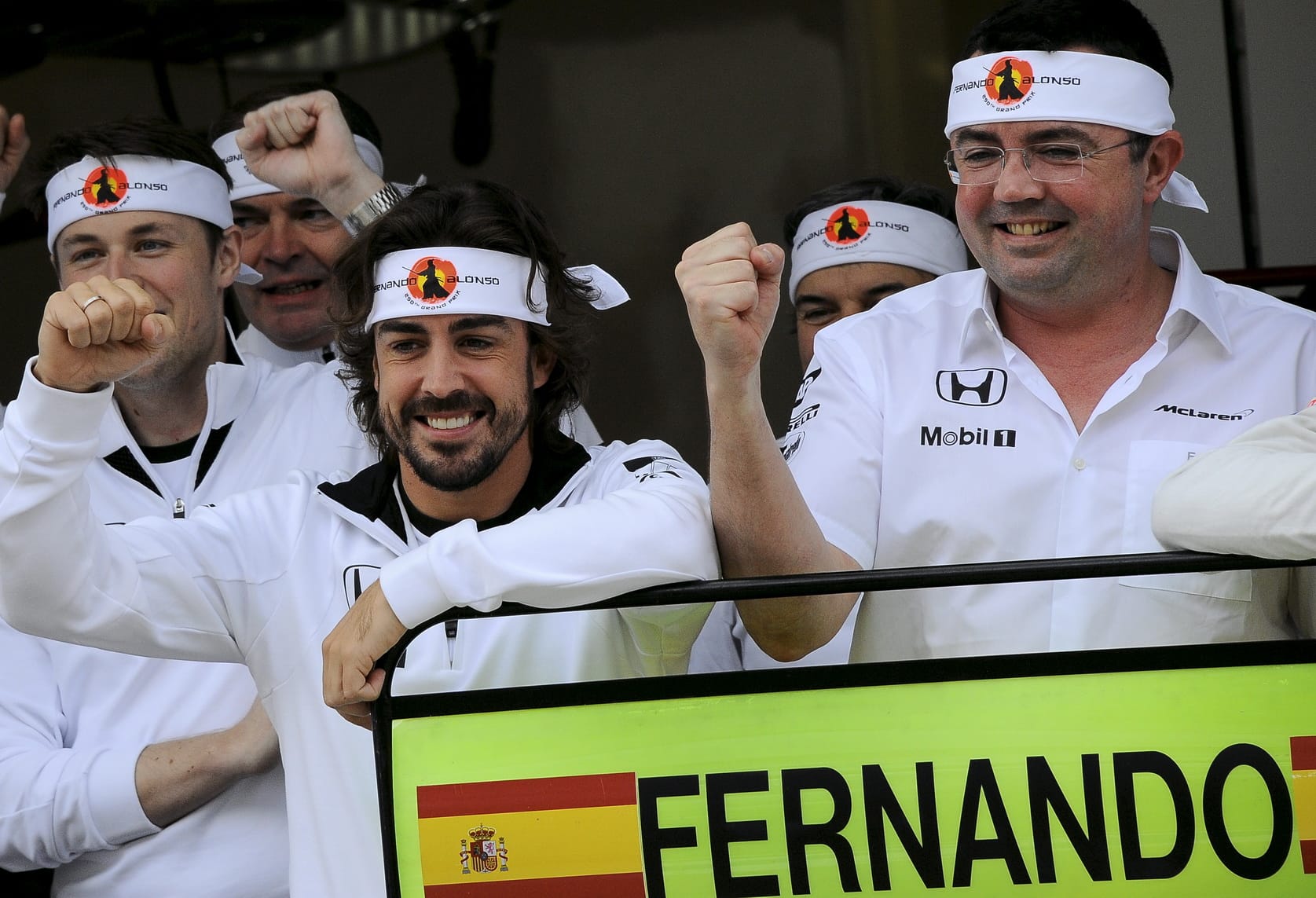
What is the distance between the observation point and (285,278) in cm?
406

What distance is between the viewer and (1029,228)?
2781mm

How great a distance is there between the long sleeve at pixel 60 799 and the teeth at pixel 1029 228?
1876mm

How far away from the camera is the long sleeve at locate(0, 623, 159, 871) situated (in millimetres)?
2832

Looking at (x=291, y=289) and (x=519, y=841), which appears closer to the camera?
(x=519, y=841)

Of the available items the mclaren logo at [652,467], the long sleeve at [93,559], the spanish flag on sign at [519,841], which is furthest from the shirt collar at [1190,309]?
the long sleeve at [93,559]

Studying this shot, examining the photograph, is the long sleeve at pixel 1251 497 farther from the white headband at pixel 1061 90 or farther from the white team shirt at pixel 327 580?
the white headband at pixel 1061 90

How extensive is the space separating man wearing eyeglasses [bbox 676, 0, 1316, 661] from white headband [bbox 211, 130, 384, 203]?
1.66 meters

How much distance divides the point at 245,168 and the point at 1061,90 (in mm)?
2253

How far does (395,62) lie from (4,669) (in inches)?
93.8

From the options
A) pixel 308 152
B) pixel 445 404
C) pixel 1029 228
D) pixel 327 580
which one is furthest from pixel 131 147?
pixel 1029 228

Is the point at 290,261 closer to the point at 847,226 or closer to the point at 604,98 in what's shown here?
the point at 604,98

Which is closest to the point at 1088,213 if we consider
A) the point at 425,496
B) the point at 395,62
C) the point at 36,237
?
the point at 425,496

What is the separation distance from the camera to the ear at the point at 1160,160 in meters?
2.85

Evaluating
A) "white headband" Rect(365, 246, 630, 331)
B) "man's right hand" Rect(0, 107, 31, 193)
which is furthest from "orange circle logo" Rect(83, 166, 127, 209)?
"white headband" Rect(365, 246, 630, 331)
